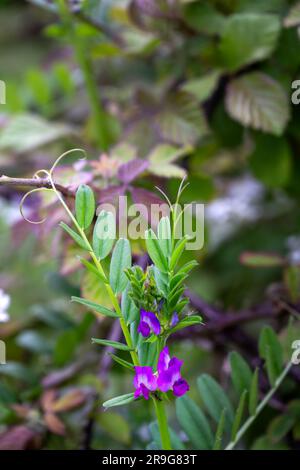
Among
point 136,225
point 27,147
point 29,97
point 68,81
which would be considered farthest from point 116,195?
point 29,97

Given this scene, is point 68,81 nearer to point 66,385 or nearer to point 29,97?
point 29,97

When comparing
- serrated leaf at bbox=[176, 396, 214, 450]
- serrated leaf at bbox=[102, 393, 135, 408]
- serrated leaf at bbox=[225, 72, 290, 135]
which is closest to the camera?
serrated leaf at bbox=[102, 393, 135, 408]

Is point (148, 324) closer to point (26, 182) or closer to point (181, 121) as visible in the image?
point (26, 182)

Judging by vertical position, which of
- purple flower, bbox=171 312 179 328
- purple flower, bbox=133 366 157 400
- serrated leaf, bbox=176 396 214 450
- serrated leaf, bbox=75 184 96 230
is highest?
serrated leaf, bbox=75 184 96 230

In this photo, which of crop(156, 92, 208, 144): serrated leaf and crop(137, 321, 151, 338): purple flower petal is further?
crop(156, 92, 208, 144): serrated leaf

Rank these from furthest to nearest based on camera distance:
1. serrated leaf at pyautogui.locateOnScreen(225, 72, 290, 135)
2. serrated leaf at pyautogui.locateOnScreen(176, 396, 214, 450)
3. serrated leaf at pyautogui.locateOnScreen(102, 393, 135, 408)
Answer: serrated leaf at pyautogui.locateOnScreen(225, 72, 290, 135) → serrated leaf at pyautogui.locateOnScreen(176, 396, 214, 450) → serrated leaf at pyautogui.locateOnScreen(102, 393, 135, 408)

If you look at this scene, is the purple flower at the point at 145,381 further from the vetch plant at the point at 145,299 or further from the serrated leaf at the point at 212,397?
the serrated leaf at the point at 212,397

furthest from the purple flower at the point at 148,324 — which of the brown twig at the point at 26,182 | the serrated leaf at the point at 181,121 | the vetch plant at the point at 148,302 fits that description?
the serrated leaf at the point at 181,121

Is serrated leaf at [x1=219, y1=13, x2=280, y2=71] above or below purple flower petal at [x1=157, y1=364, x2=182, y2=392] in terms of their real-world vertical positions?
above

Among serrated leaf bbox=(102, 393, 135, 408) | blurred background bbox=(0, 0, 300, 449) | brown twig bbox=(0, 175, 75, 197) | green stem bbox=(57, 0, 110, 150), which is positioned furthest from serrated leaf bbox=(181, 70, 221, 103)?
serrated leaf bbox=(102, 393, 135, 408)

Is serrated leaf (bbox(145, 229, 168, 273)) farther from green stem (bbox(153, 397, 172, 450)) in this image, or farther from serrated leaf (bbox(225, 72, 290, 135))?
serrated leaf (bbox(225, 72, 290, 135))
